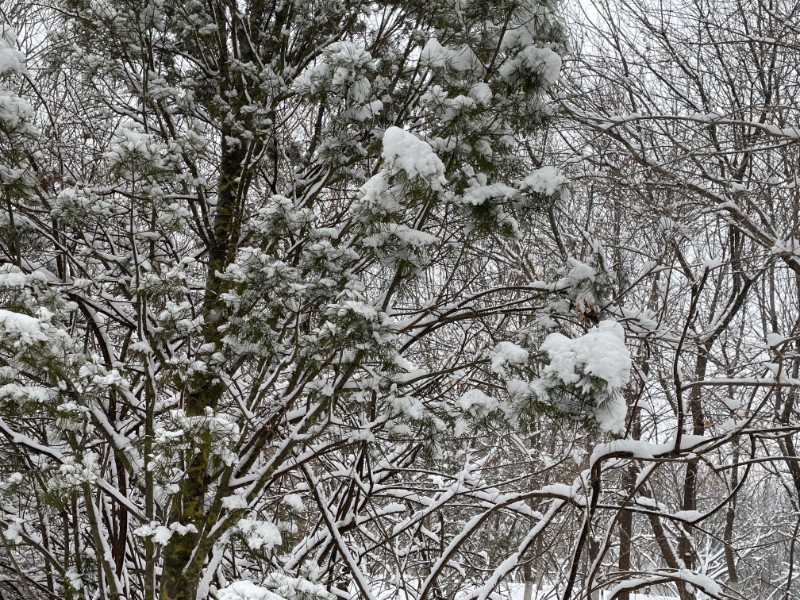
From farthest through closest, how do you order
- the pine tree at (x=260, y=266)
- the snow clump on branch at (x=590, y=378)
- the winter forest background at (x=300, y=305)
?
the pine tree at (x=260, y=266)
the winter forest background at (x=300, y=305)
the snow clump on branch at (x=590, y=378)

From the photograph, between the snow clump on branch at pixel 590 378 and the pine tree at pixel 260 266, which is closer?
the snow clump on branch at pixel 590 378

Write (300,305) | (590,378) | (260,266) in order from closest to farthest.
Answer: (590,378) < (260,266) < (300,305)

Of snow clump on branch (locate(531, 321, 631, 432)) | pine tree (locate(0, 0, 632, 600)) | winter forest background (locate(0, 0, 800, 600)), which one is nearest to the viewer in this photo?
snow clump on branch (locate(531, 321, 631, 432))

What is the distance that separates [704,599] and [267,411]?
36.4ft

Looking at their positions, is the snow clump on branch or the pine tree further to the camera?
the pine tree

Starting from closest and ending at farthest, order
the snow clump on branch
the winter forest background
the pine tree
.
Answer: the snow clump on branch
the winter forest background
the pine tree

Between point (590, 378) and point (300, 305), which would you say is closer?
point (590, 378)

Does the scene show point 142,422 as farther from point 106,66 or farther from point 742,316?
point 742,316

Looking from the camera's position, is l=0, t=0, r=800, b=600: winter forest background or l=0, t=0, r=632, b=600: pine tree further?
l=0, t=0, r=632, b=600: pine tree

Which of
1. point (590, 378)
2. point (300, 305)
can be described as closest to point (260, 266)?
point (300, 305)

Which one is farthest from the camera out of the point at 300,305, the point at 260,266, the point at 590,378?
the point at 300,305

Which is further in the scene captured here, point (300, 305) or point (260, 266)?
point (300, 305)

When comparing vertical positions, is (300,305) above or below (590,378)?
above

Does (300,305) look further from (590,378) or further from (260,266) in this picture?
(590,378)
